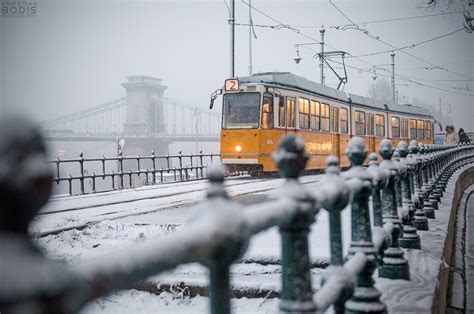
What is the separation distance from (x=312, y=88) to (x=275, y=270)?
1264 centimetres

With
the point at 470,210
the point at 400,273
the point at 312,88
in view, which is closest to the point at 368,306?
the point at 400,273

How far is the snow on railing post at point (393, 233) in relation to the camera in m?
3.26

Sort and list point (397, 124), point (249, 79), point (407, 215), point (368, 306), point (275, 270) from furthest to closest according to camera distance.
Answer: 1. point (397, 124)
2. point (249, 79)
3. point (275, 270)
4. point (407, 215)
5. point (368, 306)

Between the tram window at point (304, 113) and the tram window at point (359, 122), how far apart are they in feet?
15.8

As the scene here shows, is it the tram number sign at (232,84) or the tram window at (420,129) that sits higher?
the tram number sign at (232,84)

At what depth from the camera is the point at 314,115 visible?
16766 millimetres

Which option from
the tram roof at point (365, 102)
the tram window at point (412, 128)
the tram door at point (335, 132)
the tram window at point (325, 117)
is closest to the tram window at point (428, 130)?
the tram window at point (412, 128)

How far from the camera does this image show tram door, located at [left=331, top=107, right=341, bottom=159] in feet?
59.9

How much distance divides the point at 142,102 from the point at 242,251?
93960mm

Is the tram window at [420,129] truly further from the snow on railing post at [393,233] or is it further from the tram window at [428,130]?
the snow on railing post at [393,233]

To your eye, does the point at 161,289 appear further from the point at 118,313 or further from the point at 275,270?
the point at 275,270

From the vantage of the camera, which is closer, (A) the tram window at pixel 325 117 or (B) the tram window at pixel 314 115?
(B) the tram window at pixel 314 115

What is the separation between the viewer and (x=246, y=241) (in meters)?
1.13

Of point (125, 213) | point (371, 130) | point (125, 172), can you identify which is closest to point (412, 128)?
point (371, 130)
